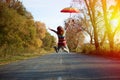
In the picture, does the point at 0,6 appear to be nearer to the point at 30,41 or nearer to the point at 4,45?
the point at 4,45

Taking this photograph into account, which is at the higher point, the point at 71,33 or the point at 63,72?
the point at 71,33

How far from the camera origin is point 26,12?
103750 millimetres

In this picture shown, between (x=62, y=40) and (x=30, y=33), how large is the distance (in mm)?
83834

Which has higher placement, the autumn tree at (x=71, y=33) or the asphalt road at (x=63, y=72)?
the autumn tree at (x=71, y=33)

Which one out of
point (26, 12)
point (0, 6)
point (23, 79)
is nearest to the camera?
point (23, 79)

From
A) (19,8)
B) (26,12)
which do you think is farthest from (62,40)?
(26,12)

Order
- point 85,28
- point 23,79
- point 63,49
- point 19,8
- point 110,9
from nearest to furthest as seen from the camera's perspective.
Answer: point 63,49 → point 23,79 → point 110,9 → point 85,28 → point 19,8

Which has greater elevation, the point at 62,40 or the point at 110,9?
the point at 110,9

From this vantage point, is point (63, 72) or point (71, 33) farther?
point (63, 72)

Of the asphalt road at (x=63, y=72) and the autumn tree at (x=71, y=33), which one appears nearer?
the autumn tree at (x=71, y=33)

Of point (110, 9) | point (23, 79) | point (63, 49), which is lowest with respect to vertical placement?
point (23, 79)

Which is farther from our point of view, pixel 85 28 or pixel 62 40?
pixel 85 28

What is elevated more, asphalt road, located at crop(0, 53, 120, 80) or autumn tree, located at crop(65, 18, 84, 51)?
autumn tree, located at crop(65, 18, 84, 51)

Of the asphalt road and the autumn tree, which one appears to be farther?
the asphalt road
